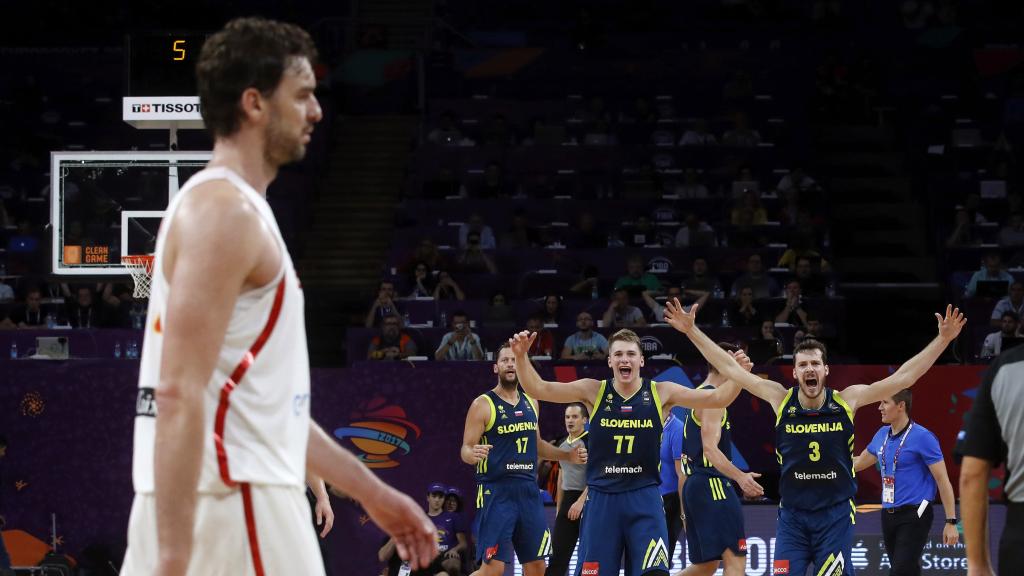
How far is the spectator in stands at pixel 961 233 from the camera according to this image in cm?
1783

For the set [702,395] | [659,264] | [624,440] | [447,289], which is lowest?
[624,440]

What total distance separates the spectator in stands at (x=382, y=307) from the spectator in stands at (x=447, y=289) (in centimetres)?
67

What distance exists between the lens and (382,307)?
15.7 metres

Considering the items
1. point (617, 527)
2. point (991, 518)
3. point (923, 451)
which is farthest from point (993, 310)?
point (617, 527)

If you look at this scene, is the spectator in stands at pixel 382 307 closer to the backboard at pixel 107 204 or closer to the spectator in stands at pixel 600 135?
the spectator in stands at pixel 600 135

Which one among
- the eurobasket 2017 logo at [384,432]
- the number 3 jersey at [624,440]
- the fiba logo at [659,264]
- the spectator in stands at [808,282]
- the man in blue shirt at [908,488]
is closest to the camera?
the number 3 jersey at [624,440]

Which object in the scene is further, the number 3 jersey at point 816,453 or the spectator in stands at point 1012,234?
the spectator in stands at point 1012,234

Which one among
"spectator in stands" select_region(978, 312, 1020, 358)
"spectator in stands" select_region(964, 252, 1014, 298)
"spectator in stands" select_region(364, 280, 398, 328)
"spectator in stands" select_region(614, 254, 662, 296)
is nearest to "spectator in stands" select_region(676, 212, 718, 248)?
"spectator in stands" select_region(614, 254, 662, 296)

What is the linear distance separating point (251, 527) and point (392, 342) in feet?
38.9

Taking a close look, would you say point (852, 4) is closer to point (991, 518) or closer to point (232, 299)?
point (991, 518)

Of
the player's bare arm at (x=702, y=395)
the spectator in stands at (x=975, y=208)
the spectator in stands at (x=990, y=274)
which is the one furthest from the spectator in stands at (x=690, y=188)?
the player's bare arm at (x=702, y=395)

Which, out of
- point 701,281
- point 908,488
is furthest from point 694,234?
point 908,488

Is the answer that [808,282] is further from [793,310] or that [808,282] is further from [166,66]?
[166,66]

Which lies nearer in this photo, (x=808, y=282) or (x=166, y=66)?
(x=166, y=66)
